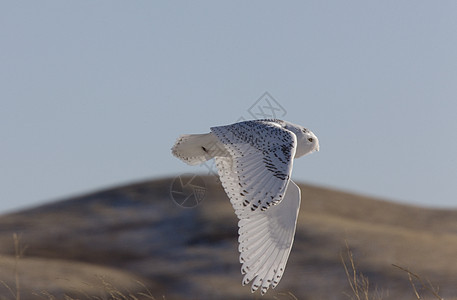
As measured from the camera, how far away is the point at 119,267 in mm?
18078

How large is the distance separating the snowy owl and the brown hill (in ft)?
24.2

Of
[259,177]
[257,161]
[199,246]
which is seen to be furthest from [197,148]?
[199,246]

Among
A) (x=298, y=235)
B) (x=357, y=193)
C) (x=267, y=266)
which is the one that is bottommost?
(x=357, y=193)

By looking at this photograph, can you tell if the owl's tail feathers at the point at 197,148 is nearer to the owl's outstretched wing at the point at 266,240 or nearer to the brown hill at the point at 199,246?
the owl's outstretched wing at the point at 266,240

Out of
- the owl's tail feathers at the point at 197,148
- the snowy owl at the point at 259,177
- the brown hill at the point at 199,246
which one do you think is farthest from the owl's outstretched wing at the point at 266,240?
the brown hill at the point at 199,246

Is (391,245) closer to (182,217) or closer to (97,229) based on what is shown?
(182,217)

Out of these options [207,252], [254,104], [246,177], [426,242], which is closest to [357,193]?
[426,242]

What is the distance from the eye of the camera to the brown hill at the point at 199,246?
15719mm

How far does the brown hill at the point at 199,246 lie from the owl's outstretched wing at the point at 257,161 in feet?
25.7

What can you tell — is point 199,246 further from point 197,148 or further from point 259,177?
point 259,177

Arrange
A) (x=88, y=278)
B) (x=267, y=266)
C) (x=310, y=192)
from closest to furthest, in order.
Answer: (x=267, y=266)
(x=88, y=278)
(x=310, y=192)

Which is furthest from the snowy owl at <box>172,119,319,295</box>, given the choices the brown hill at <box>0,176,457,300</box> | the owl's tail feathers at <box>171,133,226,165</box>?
the brown hill at <box>0,176,457,300</box>

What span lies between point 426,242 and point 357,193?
5589mm

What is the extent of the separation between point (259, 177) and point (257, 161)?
1.20 ft
